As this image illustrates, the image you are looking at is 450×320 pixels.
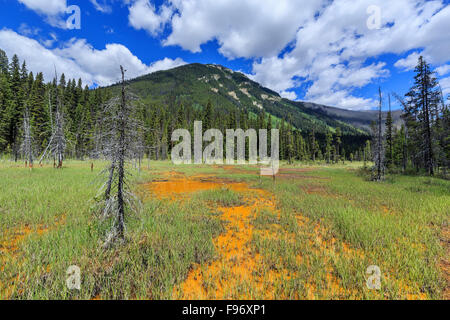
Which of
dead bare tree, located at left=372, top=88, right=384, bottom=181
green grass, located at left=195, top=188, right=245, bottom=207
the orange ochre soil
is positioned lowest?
the orange ochre soil

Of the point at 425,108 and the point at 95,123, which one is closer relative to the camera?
the point at 95,123

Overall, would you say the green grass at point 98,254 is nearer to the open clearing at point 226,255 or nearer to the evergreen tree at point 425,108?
the open clearing at point 226,255

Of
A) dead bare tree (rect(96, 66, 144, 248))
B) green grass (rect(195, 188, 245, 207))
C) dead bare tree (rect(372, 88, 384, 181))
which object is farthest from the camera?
dead bare tree (rect(372, 88, 384, 181))

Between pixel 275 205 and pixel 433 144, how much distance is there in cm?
2633

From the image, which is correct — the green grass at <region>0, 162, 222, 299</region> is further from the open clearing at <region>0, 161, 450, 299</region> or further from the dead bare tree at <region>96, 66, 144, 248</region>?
the dead bare tree at <region>96, 66, 144, 248</region>

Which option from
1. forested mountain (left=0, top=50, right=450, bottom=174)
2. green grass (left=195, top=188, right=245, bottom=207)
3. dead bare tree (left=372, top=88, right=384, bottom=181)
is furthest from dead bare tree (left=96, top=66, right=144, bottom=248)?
dead bare tree (left=372, top=88, right=384, bottom=181)

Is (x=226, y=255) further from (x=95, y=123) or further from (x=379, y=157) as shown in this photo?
(x=379, y=157)

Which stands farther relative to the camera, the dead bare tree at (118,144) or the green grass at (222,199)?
the green grass at (222,199)

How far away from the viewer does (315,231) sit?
6074 mm

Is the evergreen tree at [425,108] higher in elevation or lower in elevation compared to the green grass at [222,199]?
higher

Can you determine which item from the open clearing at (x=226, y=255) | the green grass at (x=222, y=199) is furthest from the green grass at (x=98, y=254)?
the green grass at (x=222, y=199)

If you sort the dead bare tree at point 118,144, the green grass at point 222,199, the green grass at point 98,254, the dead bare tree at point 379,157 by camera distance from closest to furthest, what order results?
the green grass at point 98,254, the dead bare tree at point 118,144, the green grass at point 222,199, the dead bare tree at point 379,157

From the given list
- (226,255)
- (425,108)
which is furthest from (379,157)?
(226,255)
